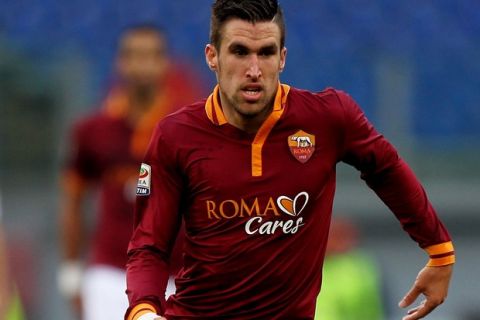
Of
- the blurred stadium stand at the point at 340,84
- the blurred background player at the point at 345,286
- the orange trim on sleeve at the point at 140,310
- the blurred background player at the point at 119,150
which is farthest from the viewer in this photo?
the blurred stadium stand at the point at 340,84

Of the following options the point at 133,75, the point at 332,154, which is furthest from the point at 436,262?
the point at 133,75

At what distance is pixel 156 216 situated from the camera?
13.9ft

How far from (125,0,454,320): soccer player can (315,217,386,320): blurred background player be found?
3308mm

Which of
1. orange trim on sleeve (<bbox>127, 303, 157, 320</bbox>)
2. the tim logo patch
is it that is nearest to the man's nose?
the tim logo patch

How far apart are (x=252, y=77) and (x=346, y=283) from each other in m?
4.01

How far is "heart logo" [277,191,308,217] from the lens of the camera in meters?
4.21

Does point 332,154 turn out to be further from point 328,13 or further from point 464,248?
point 328,13

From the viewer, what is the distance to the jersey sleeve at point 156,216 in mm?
4195

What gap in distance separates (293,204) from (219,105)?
1.38ft

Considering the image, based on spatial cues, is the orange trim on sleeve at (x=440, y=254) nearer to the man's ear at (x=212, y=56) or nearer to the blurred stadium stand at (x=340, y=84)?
the man's ear at (x=212, y=56)

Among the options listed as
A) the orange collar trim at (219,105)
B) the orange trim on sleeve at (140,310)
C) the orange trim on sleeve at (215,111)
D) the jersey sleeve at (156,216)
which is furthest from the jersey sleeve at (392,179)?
the orange trim on sleeve at (140,310)

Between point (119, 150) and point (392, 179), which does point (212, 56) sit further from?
point (119, 150)

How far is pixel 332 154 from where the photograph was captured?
14.0 feet

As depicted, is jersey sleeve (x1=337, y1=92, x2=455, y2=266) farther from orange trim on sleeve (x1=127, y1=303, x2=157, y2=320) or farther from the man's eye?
orange trim on sleeve (x1=127, y1=303, x2=157, y2=320)
